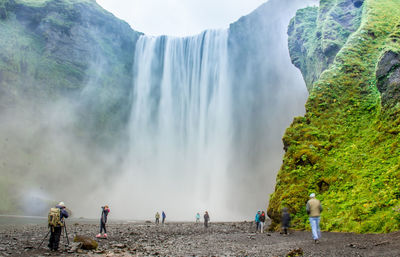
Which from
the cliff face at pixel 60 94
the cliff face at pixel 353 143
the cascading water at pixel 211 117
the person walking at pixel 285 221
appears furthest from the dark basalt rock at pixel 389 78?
the cliff face at pixel 60 94

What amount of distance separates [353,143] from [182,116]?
37.7 m

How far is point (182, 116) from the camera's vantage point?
49.6 m

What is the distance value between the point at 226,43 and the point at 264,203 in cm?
2770

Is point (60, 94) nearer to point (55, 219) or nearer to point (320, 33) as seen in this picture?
point (320, 33)

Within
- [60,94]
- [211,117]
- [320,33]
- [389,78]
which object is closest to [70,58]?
[60,94]

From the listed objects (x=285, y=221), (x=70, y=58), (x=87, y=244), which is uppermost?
(x=70, y=58)

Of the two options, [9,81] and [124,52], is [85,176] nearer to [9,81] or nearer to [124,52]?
[9,81]

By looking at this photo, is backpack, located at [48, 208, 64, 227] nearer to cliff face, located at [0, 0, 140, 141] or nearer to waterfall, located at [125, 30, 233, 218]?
waterfall, located at [125, 30, 233, 218]

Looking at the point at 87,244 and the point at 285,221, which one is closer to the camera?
the point at 87,244

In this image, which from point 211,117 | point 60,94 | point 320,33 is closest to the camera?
point 320,33

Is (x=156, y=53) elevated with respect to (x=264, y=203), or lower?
elevated

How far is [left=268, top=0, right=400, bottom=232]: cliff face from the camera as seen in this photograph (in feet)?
32.7

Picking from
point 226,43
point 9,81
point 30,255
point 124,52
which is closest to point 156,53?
point 124,52

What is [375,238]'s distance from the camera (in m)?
7.76
